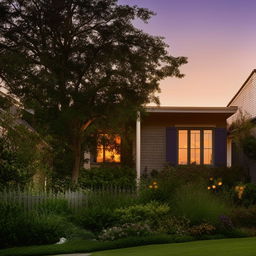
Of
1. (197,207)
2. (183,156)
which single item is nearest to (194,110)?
(183,156)

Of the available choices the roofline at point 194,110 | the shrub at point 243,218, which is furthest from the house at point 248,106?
the shrub at point 243,218

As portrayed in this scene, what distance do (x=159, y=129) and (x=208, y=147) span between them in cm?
235

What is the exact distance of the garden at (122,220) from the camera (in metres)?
12.9

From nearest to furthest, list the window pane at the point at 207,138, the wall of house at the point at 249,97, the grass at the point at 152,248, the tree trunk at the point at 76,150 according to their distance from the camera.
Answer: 1. the grass at the point at 152,248
2. the tree trunk at the point at 76,150
3. the window pane at the point at 207,138
4. the wall of house at the point at 249,97

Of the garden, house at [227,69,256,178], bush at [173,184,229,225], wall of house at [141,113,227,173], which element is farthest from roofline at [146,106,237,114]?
bush at [173,184,229,225]

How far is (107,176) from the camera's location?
2309 centimetres

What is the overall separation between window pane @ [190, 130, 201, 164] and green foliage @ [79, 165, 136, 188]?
301 cm

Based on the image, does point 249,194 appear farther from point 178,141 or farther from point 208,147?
point 178,141

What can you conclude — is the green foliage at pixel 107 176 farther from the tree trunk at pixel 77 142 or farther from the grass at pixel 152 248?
the grass at pixel 152 248

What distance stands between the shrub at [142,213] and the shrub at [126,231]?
18.0 inches

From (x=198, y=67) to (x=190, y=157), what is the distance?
4052mm

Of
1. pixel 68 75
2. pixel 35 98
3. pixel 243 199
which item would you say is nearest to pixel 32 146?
pixel 35 98

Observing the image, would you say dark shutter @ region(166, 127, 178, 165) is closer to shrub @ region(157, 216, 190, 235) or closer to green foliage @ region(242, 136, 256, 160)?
green foliage @ region(242, 136, 256, 160)

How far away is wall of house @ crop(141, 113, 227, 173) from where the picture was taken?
24859 millimetres
